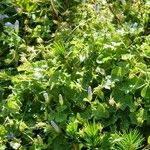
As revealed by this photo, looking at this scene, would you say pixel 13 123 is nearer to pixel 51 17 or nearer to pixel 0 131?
pixel 0 131

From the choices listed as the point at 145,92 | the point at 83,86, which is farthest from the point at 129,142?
the point at 83,86

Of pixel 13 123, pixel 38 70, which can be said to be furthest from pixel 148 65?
pixel 13 123

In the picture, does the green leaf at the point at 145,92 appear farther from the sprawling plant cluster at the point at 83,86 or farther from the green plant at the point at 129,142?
the green plant at the point at 129,142

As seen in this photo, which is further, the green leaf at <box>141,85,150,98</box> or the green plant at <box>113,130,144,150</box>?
the green leaf at <box>141,85,150,98</box>

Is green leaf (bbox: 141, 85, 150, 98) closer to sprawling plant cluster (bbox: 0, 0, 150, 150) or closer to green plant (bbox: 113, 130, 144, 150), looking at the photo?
sprawling plant cluster (bbox: 0, 0, 150, 150)

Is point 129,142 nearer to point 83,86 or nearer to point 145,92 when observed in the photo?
point 145,92

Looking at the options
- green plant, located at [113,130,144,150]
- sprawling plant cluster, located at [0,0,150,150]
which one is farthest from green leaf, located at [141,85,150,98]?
green plant, located at [113,130,144,150]

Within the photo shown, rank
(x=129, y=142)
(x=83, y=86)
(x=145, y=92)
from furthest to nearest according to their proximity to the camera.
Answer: (x=83, y=86)
(x=145, y=92)
(x=129, y=142)

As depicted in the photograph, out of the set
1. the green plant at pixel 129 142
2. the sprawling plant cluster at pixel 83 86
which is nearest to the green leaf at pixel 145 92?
the sprawling plant cluster at pixel 83 86

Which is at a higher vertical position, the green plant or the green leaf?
the green leaf
